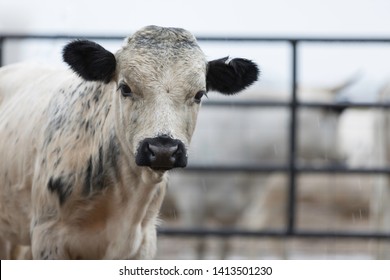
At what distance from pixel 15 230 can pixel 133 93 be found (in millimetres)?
1206

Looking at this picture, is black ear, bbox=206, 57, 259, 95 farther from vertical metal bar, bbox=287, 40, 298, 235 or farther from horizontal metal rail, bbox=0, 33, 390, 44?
vertical metal bar, bbox=287, 40, 298, 235

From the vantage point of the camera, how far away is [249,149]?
10.5m

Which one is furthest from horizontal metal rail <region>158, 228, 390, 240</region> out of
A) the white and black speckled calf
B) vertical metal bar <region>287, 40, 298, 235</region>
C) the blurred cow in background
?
the blurred cow in background

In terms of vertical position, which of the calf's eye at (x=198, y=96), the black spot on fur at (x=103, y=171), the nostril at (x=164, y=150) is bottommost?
the black spot on fur at (x=103, y=171)

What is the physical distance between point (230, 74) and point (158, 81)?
52 centimetres

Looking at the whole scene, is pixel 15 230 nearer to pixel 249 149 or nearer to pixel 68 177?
pixel 68 177

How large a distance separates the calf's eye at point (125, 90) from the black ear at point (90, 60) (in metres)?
0.16

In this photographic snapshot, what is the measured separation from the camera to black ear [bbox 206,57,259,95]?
4.90 meters

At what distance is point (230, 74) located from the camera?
4930 millimetres

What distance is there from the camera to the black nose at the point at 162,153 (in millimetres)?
4262

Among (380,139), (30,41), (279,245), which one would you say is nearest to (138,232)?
(30,41)

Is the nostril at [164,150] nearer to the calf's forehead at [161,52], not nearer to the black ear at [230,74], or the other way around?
the calf's forehead at [161,52]

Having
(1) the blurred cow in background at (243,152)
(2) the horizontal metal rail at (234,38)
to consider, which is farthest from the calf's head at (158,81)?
(1) the blurred cow in background at (243,152)

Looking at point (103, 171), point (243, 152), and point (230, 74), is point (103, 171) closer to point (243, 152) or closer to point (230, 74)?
point (230, 74)
